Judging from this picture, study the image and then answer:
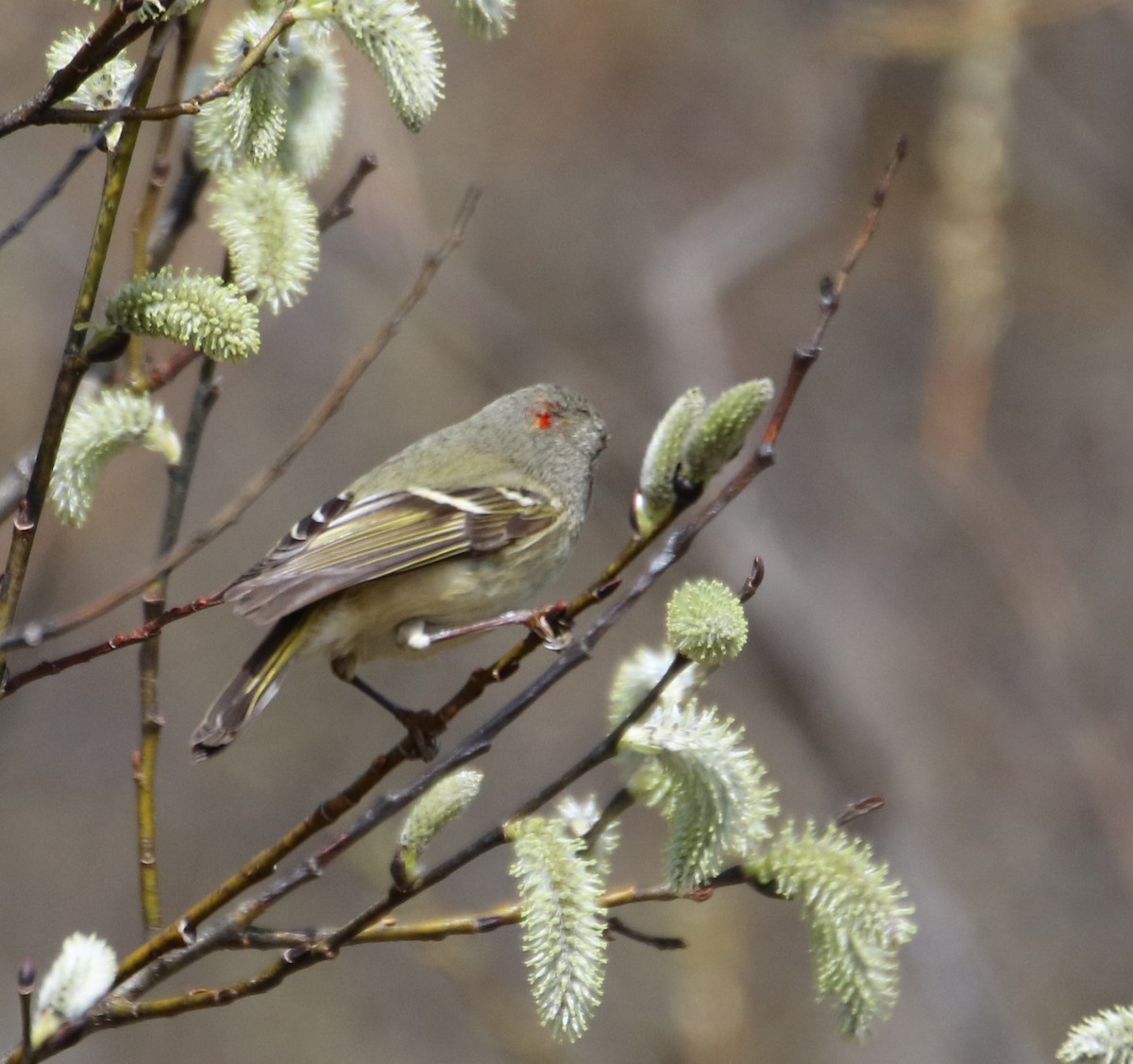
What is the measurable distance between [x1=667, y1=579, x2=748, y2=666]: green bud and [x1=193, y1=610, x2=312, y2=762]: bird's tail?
1.14 m

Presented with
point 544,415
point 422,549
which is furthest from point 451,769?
point 544,415

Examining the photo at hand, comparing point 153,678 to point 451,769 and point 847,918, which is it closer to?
point 451,769

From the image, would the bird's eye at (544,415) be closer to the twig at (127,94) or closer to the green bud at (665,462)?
the green bud at (665,462)

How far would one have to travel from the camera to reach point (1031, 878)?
6910mm

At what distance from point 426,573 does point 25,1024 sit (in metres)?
1.69

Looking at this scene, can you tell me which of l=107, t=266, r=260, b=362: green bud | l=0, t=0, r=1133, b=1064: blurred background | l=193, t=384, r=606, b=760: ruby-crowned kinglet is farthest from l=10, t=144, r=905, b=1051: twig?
l=0, t=0, r=1133, b=1064: blurred background

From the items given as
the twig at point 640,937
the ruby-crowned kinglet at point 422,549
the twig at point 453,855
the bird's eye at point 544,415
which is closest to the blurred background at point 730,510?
the bird's eye at point 544,415

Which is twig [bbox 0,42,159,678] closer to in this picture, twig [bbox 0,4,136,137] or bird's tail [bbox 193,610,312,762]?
twig [bbox 0,4,136,137]

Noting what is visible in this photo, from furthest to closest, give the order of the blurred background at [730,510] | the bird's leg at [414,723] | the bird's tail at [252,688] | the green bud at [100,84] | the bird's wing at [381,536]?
the blurred background at [730,510]
the bird's wing at [381,536]
the bird's leg at [414,723]
the bird's tail at [252,688]
the green bud at [100,84]

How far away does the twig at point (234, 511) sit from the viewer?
146cm

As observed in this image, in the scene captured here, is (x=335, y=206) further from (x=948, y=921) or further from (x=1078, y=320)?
(x=1078, y=320)

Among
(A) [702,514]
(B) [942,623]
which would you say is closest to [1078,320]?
(B) [942,623]

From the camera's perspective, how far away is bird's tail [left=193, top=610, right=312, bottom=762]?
245 cm

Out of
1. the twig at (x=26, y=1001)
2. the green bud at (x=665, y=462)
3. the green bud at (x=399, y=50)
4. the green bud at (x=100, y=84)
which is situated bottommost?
the twig at (x=26, y=1001)
